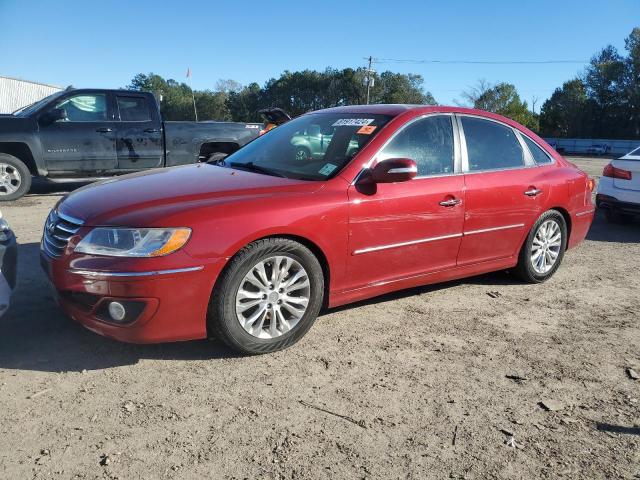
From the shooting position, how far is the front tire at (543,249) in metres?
4.95

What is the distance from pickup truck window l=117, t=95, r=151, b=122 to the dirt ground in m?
5.75

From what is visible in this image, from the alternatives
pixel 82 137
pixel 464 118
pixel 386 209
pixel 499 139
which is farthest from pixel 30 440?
pixel 82 137

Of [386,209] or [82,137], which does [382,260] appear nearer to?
[386,209]

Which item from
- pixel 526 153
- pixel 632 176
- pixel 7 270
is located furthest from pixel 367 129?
pixel 632 176

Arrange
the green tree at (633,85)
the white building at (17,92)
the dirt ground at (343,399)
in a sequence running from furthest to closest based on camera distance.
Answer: the green tree at (633,85)
the white building at (17,92)
the dirt ground at (343,399)

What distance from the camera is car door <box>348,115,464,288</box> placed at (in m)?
3.73

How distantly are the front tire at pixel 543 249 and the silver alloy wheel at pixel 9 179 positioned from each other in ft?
25.3

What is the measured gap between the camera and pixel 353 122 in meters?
4.23

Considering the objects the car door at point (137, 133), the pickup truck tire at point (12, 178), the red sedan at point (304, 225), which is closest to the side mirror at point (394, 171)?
the red sedan at point (304, 225)

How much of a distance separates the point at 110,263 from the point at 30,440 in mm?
948

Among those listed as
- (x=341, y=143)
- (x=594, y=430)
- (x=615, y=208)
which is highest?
(x=341, y=143)

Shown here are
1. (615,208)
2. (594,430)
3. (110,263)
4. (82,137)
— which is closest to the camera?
(594,430)

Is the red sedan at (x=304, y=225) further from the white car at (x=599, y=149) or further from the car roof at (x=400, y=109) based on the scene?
the white car at (x=599, y=149)

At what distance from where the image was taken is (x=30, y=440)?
2.46 meters
